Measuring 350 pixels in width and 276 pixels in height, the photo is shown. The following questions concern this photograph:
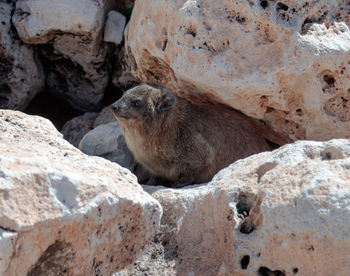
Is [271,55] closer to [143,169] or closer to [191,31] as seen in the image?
[191,31]

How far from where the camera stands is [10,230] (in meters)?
2.39

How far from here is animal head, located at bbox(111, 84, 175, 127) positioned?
4.99 m

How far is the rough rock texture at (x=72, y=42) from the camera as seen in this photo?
5707 mm

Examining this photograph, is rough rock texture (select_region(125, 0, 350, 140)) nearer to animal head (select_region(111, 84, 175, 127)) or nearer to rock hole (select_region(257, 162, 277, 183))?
animal head (select_region(111, 84, 175, 127))

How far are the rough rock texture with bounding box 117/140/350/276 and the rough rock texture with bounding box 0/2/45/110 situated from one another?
2.91 meters

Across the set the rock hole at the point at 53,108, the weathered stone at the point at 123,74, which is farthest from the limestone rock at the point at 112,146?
the rock hole at the point at 53,108

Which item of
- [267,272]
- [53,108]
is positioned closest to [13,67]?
[53,108]

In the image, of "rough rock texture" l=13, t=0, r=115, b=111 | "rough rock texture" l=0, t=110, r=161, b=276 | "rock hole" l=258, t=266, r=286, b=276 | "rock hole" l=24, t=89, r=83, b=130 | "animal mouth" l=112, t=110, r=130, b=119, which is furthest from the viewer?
"rock hole" l=24, t=89, r=83, b=130

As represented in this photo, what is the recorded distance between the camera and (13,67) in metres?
5.90

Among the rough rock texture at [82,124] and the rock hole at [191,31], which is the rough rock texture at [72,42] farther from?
the rock hole at [191,31]

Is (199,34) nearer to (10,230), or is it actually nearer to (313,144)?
(313,144)

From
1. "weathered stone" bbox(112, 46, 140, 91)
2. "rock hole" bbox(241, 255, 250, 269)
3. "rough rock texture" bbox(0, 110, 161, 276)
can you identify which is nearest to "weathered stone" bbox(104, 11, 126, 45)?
"weathered stone" bbox(112, 46, 140, 91)

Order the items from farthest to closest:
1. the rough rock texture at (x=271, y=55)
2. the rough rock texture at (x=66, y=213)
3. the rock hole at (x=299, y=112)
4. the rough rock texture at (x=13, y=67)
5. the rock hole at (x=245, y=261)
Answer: the rough rock texture at (x=13, y=67) < the rock hole at (x=299, y=112) < the rough rock texture at (x=271, y=55) < the rock hole at (x=245, y=261) < the rough rock texture at (x=66, y=213)

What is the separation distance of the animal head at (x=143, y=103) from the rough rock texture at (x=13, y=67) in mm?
1416
